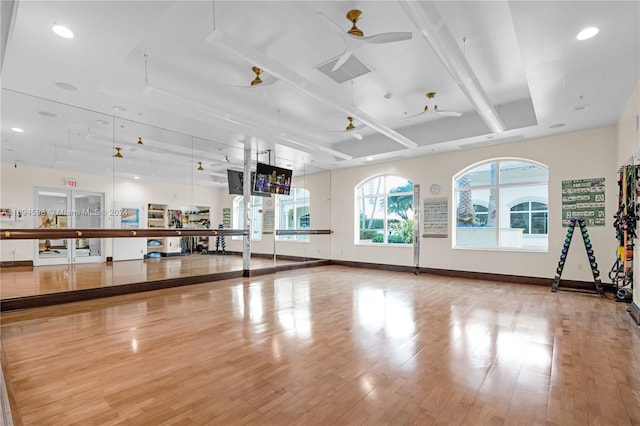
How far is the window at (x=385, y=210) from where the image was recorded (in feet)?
30.6

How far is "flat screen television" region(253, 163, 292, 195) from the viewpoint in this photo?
8.21 m

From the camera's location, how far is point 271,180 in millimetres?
8500

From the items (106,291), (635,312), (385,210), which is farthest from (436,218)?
(106,291)

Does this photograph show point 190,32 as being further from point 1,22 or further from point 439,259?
point 439,259

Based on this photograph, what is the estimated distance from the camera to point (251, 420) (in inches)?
82.1

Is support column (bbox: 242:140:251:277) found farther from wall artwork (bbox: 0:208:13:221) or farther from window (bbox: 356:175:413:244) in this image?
wall artwork (bbox: 0:208:13:221)

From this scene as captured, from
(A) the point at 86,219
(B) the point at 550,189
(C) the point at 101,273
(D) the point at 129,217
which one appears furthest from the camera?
(B) the point at 550,189

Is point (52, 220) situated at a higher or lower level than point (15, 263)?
higher

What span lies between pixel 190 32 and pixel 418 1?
2.76 meters

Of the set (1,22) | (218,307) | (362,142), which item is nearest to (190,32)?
(1,22)

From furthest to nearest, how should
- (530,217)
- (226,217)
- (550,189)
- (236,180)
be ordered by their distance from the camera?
(236,180) < (226,217) < (530,217) < (550,189)

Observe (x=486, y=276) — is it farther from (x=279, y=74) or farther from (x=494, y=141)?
(x=279, y=74)

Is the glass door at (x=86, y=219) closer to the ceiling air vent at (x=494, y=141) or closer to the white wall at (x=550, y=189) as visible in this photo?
the white wall at (x=550, y=189)

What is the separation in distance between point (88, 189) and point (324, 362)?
5.50 meters
